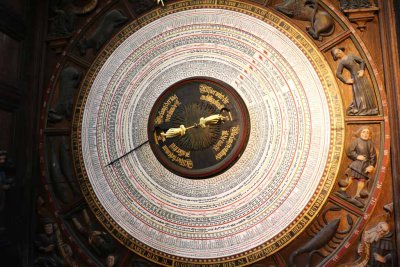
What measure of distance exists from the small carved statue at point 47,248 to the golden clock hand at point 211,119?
4.31ft

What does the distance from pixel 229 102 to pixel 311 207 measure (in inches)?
35.3

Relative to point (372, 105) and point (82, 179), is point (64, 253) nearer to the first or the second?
point (82, 179)

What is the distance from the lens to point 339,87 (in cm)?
333

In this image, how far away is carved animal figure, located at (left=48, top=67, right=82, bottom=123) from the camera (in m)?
3.79

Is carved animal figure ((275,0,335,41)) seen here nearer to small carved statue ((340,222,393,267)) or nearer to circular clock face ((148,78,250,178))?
circular clock face ((148,78,250,178))

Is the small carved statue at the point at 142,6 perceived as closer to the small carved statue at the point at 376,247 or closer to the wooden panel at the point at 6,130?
the wooden panel at the point at 6,130

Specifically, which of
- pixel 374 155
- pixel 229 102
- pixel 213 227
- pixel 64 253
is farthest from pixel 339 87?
pixel 64 253

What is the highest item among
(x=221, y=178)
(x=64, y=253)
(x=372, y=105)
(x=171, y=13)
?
(x=171, y=13)

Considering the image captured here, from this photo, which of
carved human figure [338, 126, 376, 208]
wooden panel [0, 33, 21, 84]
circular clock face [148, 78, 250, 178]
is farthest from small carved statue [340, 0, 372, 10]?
wooden panel [0, 33, 21, 84]

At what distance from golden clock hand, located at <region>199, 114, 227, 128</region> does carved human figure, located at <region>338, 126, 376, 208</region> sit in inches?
34.7

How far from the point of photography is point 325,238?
322 cm

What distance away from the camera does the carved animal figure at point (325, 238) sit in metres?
3.22

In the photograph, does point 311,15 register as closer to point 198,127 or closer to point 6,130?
point 198,127

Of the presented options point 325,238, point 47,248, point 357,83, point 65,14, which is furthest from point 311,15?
point 47,248
